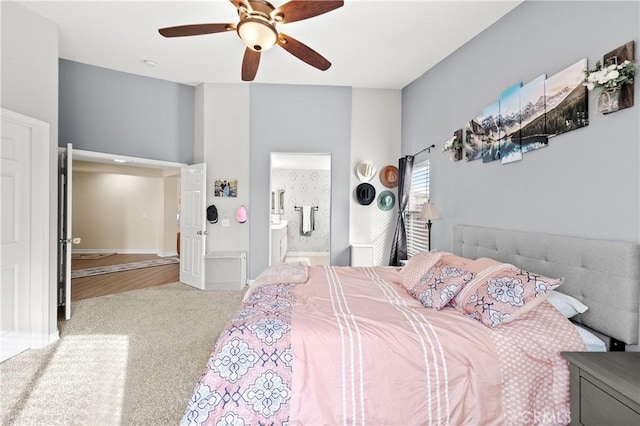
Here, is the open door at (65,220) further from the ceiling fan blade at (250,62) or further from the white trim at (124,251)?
the white trim at (124,251)

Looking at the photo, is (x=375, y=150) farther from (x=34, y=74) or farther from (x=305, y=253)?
(x=34, y=74)

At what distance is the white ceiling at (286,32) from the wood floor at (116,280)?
3213 mm

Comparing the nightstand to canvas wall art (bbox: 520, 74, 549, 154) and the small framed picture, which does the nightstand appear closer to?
canvas wall art (bbox: 520, 74, 549, 154)

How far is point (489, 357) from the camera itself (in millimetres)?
1407

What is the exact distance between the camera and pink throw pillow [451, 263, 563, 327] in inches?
62.0

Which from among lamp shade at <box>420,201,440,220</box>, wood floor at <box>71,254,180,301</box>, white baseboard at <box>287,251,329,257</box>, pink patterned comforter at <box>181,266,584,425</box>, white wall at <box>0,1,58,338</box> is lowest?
wood floor at <box>71,254,180,301</box>

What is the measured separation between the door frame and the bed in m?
2.36

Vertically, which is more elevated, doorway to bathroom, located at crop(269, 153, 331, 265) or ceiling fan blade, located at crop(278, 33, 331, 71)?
ceiling fan blade, located at crop(278, 33, 331, 71)

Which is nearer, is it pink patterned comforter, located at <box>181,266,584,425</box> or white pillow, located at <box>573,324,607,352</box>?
pink patterned comforter, located at <box>181,266,584,425</box>

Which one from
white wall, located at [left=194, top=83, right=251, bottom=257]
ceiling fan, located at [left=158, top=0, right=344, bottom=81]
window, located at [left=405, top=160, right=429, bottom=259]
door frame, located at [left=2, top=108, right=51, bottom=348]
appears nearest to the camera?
ceiling fan, located at [left=158, top=0, right=344, bottom=81]

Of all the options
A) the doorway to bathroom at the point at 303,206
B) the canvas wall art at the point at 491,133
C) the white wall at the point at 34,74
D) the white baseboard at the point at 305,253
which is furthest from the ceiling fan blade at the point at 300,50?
the white baseboard at the point at 305,253

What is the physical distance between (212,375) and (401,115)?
4.32 m

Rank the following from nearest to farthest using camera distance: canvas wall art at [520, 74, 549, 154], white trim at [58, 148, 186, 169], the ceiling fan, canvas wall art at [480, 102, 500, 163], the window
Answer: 1. the ceiling fan
2. canvas wall art at [520, 74, 549, 154]
3. canvas wall art at [480, 102, 500, 163]
4. white trim at [58, 148, 186, 169]
5. the window

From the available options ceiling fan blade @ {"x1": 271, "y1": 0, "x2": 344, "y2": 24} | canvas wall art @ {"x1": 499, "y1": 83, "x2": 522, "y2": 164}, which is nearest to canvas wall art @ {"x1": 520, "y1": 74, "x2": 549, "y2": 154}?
canvas wall art @ {"x1": 499, "y1": 83, "x2": 522, "y2": 164}
